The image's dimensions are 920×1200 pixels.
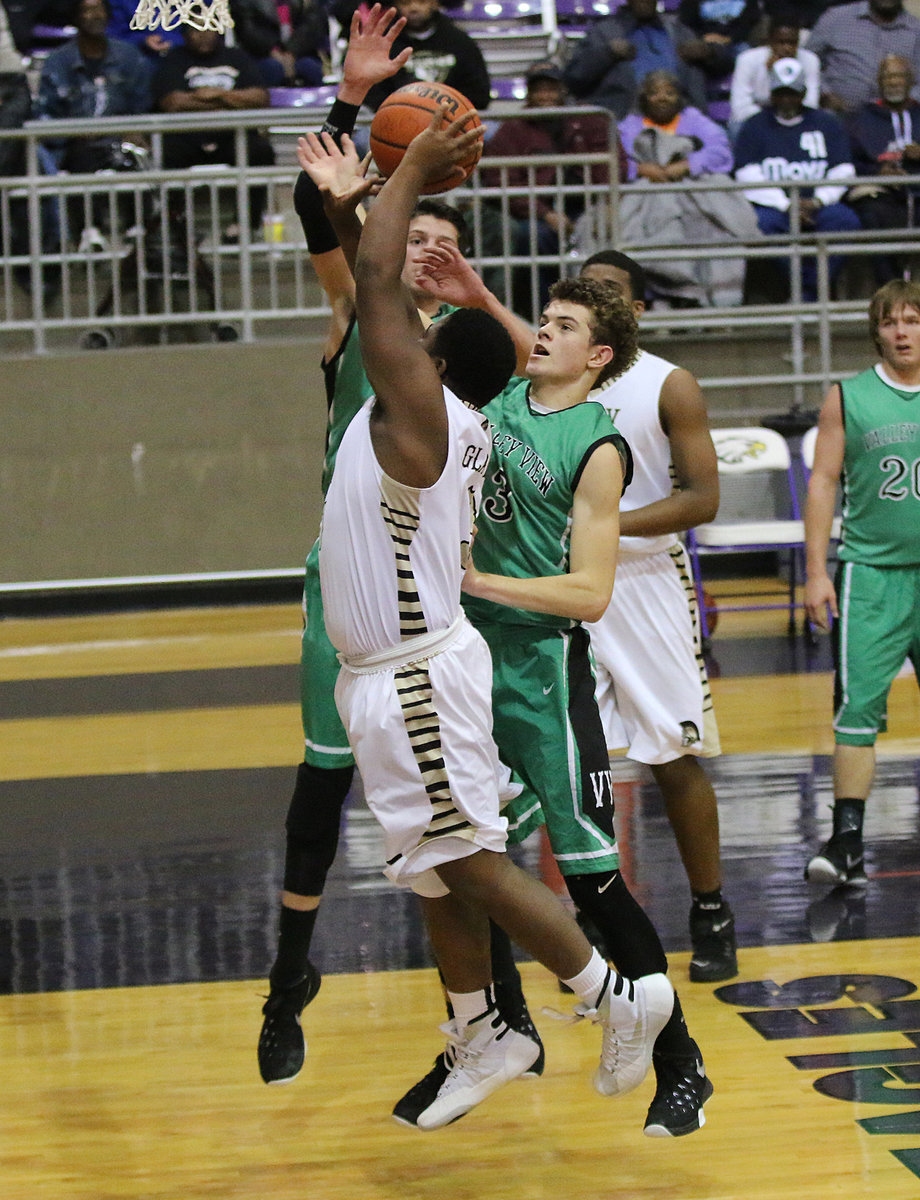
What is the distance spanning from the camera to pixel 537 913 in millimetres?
3027

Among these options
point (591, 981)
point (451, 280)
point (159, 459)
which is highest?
point (451, 280)

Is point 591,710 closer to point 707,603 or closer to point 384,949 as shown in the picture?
point 384,949

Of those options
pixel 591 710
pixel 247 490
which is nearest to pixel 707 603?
pixel 247 490

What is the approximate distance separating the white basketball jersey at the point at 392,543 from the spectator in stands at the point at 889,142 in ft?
31.8

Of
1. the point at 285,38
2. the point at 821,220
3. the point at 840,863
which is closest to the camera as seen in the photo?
the point at 840,863

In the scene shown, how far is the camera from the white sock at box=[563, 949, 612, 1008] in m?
3.08

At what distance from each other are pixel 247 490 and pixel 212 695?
10.4 feet

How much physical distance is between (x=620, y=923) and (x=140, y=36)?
1049 centimetres

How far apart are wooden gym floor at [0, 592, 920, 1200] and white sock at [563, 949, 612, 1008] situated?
32 centimetres

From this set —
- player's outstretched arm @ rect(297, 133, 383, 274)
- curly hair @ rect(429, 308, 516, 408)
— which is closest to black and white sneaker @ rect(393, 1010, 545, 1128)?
curly hair @ rect(429, 308, 516, 408)

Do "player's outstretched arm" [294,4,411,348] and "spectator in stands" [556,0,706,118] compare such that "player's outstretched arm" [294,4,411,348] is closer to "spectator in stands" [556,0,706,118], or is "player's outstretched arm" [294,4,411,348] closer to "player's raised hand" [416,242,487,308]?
"player's raised hand" [416,242,487,308]

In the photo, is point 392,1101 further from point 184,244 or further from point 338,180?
point 184,244

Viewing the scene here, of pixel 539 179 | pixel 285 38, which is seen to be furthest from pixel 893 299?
pixel 285 38

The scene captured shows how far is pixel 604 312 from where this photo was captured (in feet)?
11.6
